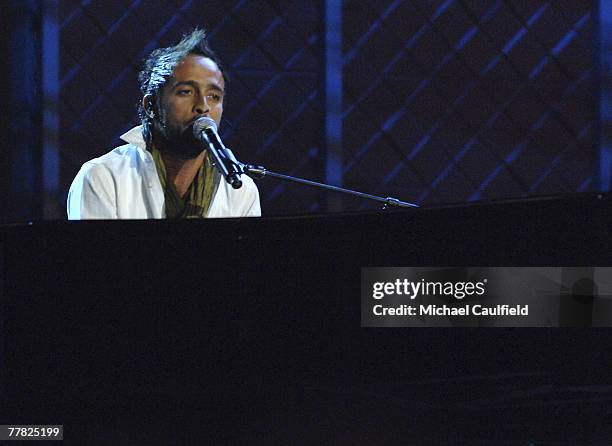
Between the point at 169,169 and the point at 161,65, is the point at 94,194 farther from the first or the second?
the point at 161,65

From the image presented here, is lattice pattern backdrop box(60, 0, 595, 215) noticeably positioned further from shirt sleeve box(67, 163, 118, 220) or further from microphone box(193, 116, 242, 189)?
microphone box(193, 116, 242, 189)

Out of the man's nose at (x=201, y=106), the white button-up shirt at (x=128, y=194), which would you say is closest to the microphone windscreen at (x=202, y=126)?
the white button-up shirt at (x=128, y=194)

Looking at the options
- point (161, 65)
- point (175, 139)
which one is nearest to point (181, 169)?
point (175, 139)

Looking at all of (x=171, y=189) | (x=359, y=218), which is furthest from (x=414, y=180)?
(x=359, y=218)

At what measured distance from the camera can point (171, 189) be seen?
2.25 m

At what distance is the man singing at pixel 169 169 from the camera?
209 cm

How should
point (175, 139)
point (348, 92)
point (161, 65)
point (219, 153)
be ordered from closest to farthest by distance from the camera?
1. point (219, 153)
2. point (175, 139)
3. point (161, 65)
4. point (348, 92)

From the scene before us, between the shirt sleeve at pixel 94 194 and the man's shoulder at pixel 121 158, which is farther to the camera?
the man's shoulder at pixel 121 158

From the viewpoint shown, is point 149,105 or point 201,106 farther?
point 149,105

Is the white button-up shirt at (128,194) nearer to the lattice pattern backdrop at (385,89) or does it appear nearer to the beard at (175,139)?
the beard at (175,139)

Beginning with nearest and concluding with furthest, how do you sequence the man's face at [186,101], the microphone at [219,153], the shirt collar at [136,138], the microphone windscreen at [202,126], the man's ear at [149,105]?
the microphone at [219,153] → the microphone windscreen at [202,126] → the man's face at [186,101] → the shirt collar at [136,138] → the man's ear at [149,105]

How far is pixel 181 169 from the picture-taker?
2.23m

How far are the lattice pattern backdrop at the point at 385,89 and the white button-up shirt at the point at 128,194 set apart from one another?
38.0 inches

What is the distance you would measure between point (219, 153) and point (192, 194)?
65cm
